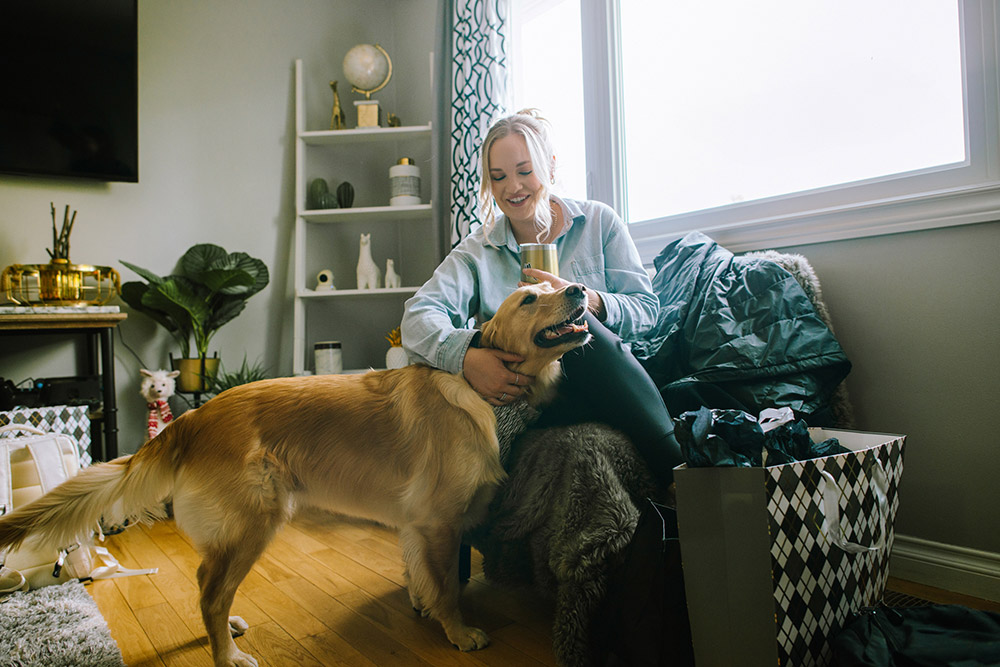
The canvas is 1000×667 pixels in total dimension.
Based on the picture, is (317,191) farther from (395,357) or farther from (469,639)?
(469,639)

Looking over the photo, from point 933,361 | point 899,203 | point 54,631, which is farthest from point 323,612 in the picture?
point 899,203

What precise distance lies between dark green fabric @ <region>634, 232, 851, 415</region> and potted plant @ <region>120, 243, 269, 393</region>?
2.15 meters

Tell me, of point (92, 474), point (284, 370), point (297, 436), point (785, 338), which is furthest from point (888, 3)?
point (284, 370)

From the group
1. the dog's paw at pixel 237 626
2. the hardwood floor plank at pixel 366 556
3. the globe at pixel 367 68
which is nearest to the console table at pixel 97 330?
the hardwood floor plank at pixel 366 556

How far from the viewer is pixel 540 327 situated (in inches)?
50.4

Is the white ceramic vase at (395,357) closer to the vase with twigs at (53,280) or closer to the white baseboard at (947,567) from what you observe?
the vase with twigs at (53,280)

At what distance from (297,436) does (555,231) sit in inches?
38.2

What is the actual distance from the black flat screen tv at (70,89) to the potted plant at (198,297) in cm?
53

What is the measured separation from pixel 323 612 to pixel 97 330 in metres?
1.76

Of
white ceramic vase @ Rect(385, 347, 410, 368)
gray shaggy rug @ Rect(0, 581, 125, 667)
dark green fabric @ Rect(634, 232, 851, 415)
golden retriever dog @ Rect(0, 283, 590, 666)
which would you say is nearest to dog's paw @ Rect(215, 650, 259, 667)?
golden retriever dog @ Rect(0, 283, 590, 666)

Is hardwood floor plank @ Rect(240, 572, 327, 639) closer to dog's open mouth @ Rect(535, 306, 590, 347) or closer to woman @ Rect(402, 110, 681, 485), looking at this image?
woman @ Rect(402, 110, 681, 485)

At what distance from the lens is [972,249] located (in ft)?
4.87

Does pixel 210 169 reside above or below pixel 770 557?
above

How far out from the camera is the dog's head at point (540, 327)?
1258 millimetres
